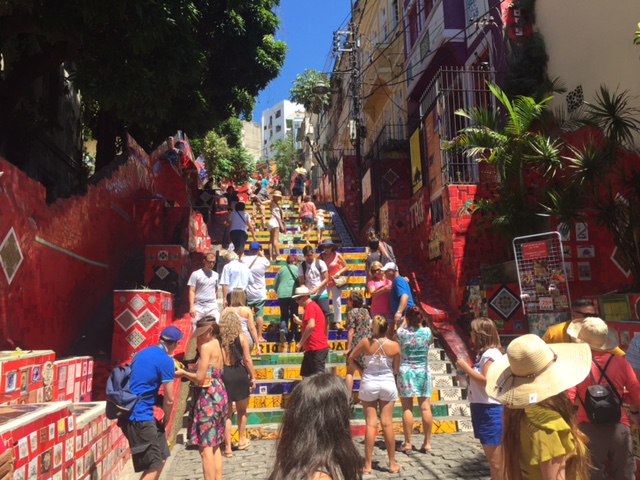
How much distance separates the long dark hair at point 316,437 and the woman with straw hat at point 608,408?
2279 mm

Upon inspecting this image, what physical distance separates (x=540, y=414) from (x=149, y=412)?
10.6ft

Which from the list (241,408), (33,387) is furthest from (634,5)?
(33,387)

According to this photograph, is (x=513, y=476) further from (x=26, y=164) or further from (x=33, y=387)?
(x=26, y=164)

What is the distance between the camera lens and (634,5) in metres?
8.85

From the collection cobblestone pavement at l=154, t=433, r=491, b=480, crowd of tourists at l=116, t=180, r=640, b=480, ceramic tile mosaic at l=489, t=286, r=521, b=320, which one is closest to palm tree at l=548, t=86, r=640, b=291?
ceramic tile mosaic at l=489, t=286, r=521, b=320

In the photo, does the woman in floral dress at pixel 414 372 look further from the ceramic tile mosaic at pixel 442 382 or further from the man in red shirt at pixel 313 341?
the ceramic tile mosaic at pixel 442 382

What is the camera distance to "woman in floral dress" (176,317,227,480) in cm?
507

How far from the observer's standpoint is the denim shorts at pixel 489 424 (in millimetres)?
4777

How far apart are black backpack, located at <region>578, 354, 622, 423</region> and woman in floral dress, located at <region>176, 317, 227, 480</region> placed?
3.11 metres

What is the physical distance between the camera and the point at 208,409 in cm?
518

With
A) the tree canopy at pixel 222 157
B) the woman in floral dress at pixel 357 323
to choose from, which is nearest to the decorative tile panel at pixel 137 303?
the woman in floral dress at pixel 357 323

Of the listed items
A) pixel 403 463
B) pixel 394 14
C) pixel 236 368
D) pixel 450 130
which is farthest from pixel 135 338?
pixel 394 14

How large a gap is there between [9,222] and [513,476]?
596 cm

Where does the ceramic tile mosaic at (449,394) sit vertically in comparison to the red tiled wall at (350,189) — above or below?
below
